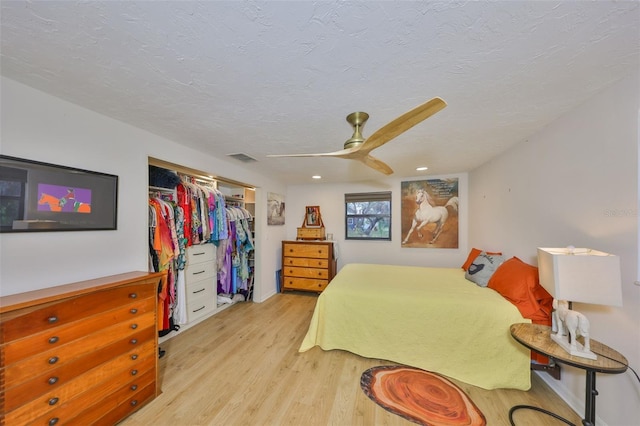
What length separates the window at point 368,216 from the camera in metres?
4.22

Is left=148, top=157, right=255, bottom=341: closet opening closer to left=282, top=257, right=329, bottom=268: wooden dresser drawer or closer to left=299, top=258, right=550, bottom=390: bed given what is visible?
left=282, top=257, right=329, bottom=268: wooden dresser drawer

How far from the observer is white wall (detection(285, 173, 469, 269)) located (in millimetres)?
3830

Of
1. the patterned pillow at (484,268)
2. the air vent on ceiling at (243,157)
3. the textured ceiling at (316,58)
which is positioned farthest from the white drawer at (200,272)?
the patterned pillow at (484,268)

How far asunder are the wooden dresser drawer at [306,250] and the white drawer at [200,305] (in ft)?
4.84

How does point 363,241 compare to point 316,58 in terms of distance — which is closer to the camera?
point 316,58

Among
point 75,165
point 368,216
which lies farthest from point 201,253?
point 368,216

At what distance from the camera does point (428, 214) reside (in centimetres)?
395

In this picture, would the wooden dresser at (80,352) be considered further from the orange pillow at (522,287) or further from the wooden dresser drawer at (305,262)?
the orange pillow at (522,287)

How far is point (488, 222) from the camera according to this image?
3.01 metres

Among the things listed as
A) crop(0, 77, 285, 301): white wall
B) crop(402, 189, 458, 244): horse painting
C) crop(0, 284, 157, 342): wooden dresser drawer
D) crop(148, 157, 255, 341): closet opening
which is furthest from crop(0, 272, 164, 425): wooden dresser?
crop(402, 189, 458, 244): horse painting

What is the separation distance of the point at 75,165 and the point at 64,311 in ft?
3.22

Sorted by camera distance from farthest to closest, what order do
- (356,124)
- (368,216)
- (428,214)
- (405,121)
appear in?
A: (368,216) → (428,214) → (356,124) → (405,121)

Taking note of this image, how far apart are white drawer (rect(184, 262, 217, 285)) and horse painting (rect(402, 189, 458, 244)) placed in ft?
10.7

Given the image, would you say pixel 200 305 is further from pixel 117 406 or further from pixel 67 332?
pixel 67 332
